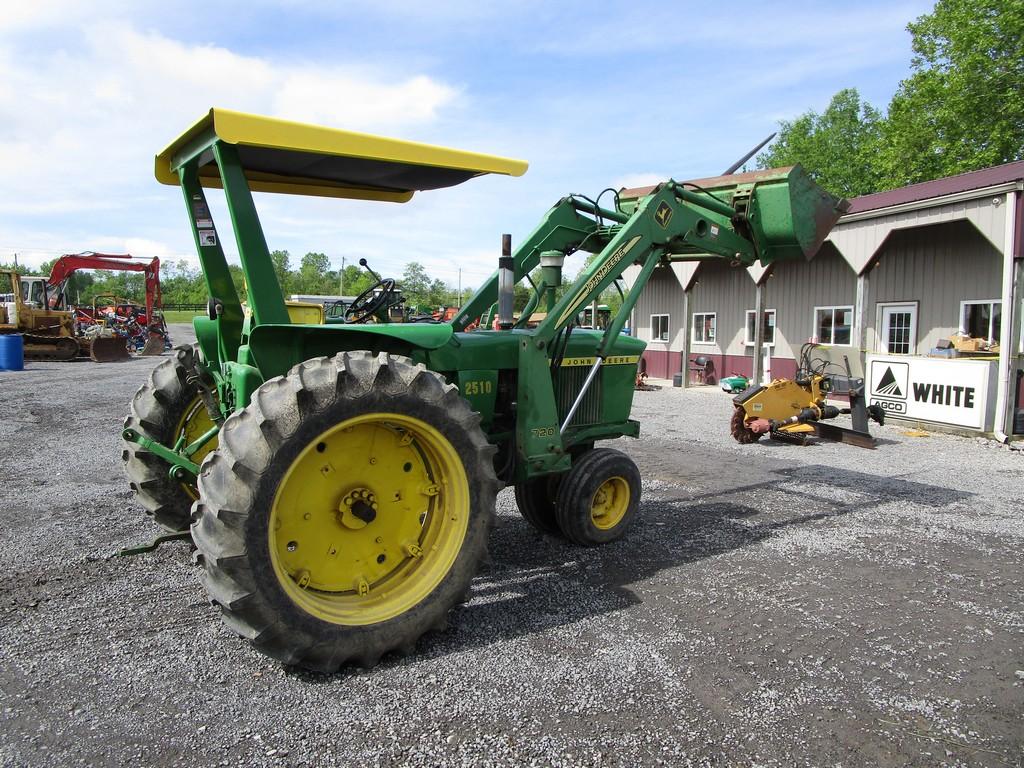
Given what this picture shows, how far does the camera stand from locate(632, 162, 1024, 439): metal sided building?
30.4 ft

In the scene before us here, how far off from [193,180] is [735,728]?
12.5 ft

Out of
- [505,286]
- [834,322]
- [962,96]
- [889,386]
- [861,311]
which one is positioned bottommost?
[889,386]

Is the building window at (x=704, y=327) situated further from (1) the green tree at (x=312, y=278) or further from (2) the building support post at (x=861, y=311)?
(1) the green tree at (x=312, y=278)

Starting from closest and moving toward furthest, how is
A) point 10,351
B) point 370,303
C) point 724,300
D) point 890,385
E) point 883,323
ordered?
point 370,303 → point 890,385 → point 883,323 → point 724,300 → point 10,351

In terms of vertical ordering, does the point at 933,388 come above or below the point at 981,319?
below

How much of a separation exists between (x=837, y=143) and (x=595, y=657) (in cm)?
5057

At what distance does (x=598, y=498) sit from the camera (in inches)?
190

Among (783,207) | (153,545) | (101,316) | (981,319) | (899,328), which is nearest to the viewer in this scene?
(153,545)

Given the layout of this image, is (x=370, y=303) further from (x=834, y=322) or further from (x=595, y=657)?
(x=834, y=322)

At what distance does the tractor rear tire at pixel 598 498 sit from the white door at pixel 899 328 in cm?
1014

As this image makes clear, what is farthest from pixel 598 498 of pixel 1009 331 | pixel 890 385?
pixel 890 385

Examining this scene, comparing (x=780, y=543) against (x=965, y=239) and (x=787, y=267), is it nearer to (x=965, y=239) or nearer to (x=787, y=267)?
Answer: (x=965, y=239)

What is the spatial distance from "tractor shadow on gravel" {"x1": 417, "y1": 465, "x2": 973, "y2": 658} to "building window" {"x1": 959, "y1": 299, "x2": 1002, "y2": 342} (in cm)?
611

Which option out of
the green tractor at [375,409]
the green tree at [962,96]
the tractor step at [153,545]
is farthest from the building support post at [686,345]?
the green tree at [962,96]
